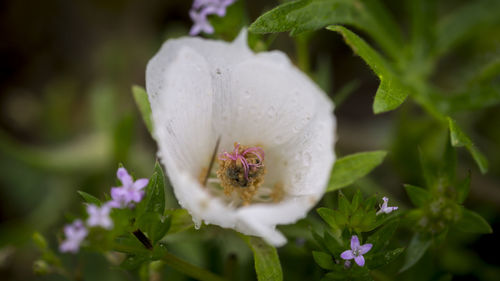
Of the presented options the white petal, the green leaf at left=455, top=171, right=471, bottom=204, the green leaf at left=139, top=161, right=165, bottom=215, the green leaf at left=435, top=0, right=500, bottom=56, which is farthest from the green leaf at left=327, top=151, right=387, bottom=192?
the green leaf at left=435, top=0, right=500, bottom=56

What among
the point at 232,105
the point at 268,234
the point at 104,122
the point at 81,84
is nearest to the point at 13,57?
the point at 81,84

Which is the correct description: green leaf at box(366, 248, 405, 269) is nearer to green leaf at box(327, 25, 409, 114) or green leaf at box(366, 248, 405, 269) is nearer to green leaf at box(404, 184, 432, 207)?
green leaf at box(404, 184, 432, 207)

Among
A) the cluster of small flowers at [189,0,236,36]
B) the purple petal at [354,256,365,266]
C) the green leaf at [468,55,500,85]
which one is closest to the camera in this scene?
the purple petal at [354,256,365,266]

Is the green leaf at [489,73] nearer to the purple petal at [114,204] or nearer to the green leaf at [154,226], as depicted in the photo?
the green leaf at [154,226]

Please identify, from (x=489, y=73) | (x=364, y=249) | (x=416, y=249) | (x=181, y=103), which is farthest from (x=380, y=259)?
(x=489, y=73)

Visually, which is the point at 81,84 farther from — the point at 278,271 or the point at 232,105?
the point at 278,271
